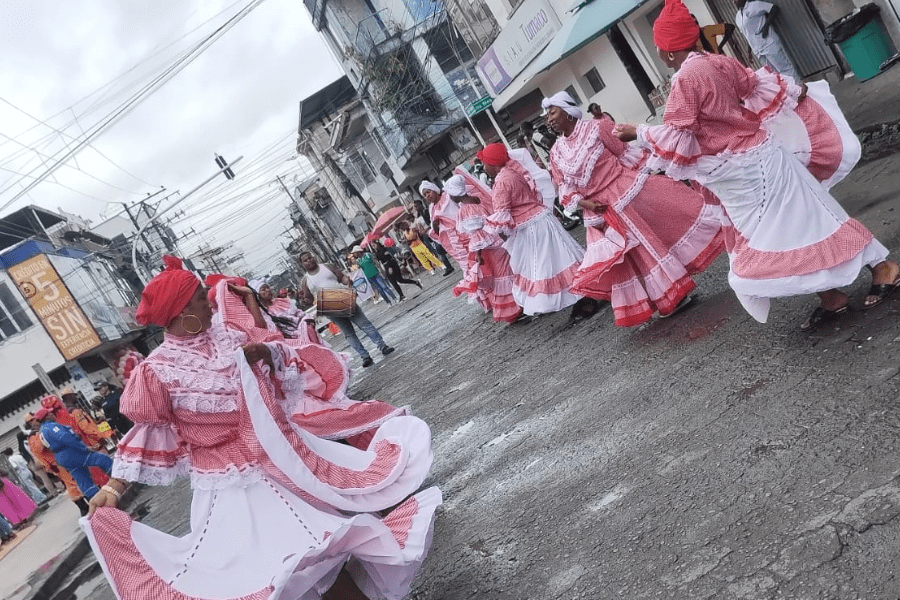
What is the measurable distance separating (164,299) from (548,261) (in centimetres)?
508

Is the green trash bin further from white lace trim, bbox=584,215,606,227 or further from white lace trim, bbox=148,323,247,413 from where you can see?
white lace trim, bbox=148,323,247,413

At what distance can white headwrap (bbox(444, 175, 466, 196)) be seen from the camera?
29.2 ft

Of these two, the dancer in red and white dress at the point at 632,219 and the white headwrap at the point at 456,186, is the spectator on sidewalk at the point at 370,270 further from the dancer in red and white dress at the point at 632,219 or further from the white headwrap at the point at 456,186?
the dancer in red and white dress at the point at 632,219

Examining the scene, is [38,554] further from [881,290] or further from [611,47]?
[611,47]

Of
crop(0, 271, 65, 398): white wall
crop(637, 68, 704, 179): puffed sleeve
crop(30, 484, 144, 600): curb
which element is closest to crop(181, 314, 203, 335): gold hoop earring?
crop(637, 68, 704, 179): puffed sleeve

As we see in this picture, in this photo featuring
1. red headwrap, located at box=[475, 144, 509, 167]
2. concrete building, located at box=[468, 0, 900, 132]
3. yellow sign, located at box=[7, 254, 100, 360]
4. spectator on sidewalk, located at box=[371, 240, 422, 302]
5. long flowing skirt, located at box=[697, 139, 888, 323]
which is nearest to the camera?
long flowing skirt, located at box=[697, 139, 888, 323]

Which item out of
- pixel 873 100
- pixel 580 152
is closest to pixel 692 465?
pixel 580 152

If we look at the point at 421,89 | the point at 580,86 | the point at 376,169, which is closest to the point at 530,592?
the point at 580,86

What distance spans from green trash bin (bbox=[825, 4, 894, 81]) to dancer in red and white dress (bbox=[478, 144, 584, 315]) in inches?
205

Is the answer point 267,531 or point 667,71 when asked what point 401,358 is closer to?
point 267,531

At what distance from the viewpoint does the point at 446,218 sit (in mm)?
11664

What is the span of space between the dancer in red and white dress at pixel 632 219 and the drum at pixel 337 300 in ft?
13.8

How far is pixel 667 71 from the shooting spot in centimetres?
1939

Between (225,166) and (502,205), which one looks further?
(225,166)
